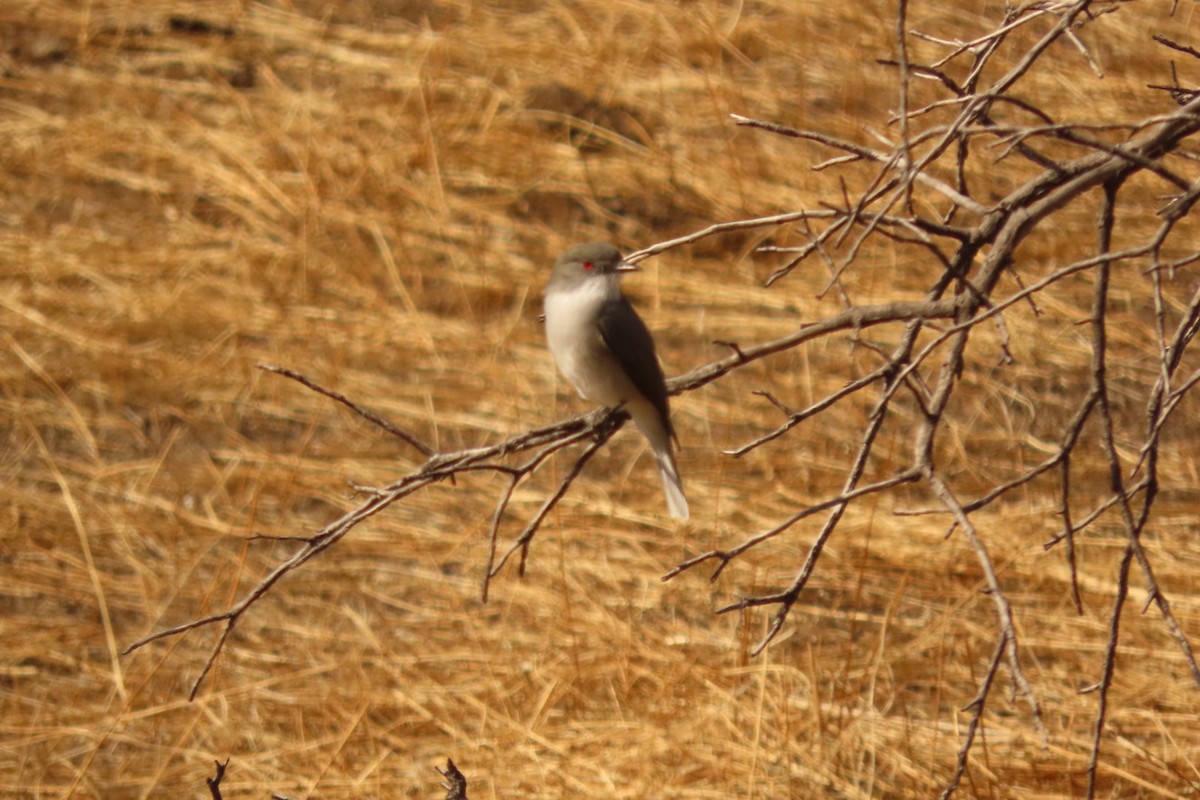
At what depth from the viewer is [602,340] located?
13.4 ft

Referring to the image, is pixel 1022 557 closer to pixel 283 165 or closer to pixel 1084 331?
pixel 1084 331

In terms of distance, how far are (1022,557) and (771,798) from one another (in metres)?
1.69

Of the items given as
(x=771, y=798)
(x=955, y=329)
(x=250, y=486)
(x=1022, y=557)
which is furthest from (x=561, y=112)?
(x=955, y=329)

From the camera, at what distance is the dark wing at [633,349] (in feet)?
13.2

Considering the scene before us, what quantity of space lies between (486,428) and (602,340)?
315 cm

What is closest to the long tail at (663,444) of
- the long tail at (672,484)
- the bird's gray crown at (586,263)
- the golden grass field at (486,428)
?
the long tail at (672,484)

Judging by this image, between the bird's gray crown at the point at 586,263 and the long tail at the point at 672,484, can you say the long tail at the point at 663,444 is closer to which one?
the long tail at the point at 672,484

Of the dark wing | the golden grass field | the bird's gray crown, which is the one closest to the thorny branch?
the dark wing

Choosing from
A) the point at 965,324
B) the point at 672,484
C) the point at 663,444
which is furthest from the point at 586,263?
the point at 965,324

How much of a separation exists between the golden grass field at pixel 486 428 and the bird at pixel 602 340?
0.52 metres

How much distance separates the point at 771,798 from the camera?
4.50 meters

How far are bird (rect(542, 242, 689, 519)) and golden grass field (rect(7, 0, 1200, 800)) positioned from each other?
521 mm

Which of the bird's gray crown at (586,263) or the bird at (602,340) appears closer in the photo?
the bird at (602,340)

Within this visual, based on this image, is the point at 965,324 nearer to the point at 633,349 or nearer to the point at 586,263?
the point at 633,349
